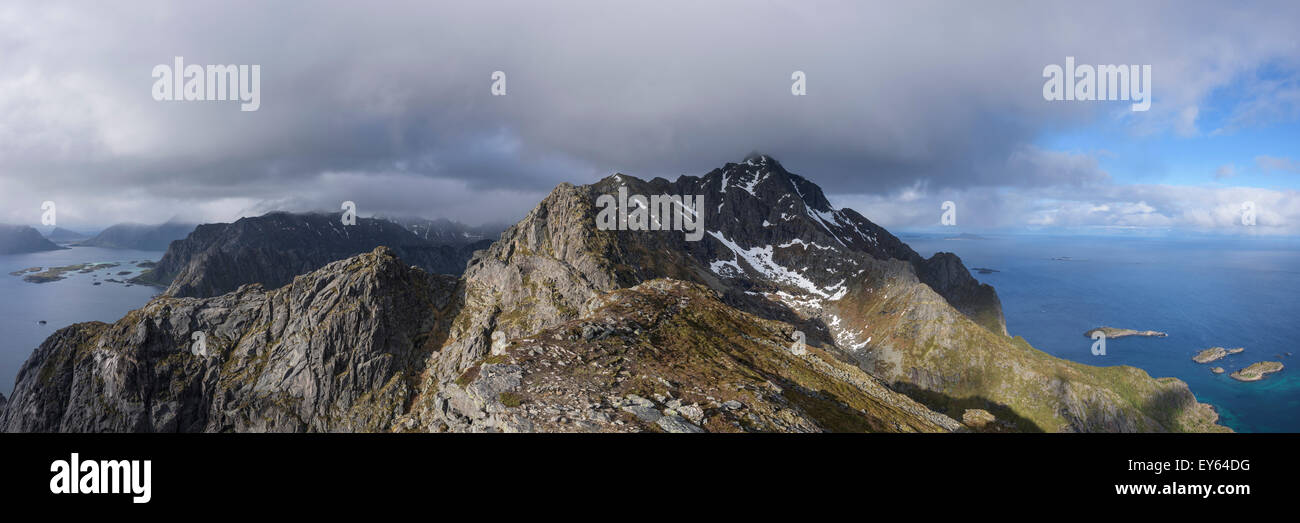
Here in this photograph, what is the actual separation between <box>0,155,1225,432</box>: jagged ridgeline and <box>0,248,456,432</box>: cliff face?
375 millimetres

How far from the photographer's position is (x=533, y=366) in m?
26.1

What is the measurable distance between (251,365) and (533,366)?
112 meters

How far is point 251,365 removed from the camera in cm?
10012

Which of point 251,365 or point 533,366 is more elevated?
point 533,366

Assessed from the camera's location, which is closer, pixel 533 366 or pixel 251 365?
pixel 533 366

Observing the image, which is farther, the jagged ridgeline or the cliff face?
the cliff face

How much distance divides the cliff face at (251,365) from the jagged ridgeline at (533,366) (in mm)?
375

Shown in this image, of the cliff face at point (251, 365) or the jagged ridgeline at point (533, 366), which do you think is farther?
the cliff face at point (251, 365)

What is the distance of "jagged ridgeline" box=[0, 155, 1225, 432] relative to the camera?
25.2 m

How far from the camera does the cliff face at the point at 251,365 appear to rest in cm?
9419

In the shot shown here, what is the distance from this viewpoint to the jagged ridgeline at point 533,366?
25.2 meters

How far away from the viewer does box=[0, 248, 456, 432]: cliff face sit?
94188 mm

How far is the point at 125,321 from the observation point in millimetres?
107562
